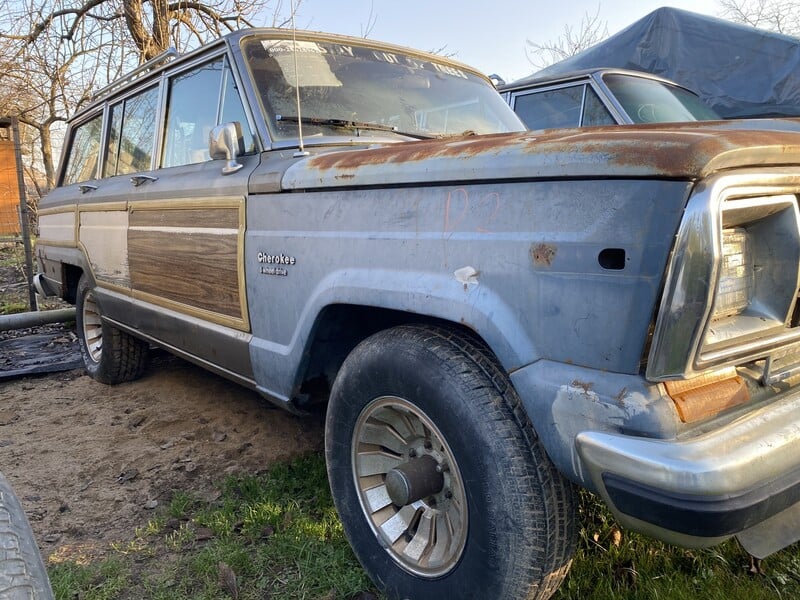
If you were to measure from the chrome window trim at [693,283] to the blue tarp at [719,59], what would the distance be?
7331 millimetres

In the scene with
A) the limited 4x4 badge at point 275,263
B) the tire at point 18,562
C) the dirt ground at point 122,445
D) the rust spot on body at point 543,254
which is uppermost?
the rust spot on body at point 543,254

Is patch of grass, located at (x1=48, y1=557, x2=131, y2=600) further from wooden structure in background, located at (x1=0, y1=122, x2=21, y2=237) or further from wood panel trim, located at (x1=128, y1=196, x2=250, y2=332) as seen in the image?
wooden structure in background, located at (x1=0, y1=122, x2=21, y2=237)

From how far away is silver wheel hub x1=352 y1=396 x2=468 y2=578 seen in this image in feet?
5.89


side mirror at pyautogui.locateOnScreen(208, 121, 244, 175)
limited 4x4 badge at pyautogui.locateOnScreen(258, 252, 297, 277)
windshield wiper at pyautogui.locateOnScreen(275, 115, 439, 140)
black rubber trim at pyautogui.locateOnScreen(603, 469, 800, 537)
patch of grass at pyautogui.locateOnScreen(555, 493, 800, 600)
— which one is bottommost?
patch of grass at pyautogui.locateOnScreen(555, 493, 800, 600)

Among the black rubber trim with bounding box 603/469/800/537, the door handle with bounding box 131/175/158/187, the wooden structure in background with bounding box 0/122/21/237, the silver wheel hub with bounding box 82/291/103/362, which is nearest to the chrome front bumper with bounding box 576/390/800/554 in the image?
the black rubber trim with bounding box 603/469/800/537

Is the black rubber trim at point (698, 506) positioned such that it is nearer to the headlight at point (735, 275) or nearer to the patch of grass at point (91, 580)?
the headlight at point (735, 275)

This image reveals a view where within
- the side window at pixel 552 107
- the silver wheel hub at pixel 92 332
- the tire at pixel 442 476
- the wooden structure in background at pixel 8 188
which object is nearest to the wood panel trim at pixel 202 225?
the tire at pixel 442 476

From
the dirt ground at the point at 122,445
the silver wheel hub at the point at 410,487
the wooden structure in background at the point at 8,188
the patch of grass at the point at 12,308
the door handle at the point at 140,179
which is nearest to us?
the silver wheel hub at the point at 410,487

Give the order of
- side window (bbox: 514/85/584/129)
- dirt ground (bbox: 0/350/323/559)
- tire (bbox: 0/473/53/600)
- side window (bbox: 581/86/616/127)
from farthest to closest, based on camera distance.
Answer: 1. side window (bbox: 514/85/584/129)
2. side window (bbox: 581/86/616/127)
3. dirt ground (bbox: 0/350/323/559)
4. tire (bbox: 0/473/53/600)

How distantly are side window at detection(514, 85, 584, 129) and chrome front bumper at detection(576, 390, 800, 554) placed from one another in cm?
481

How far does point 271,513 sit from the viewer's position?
2564 millimetres

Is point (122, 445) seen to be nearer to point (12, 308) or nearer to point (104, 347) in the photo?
point (104, 347)

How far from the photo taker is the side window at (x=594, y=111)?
17.8 ft

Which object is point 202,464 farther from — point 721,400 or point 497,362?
point 721,400
